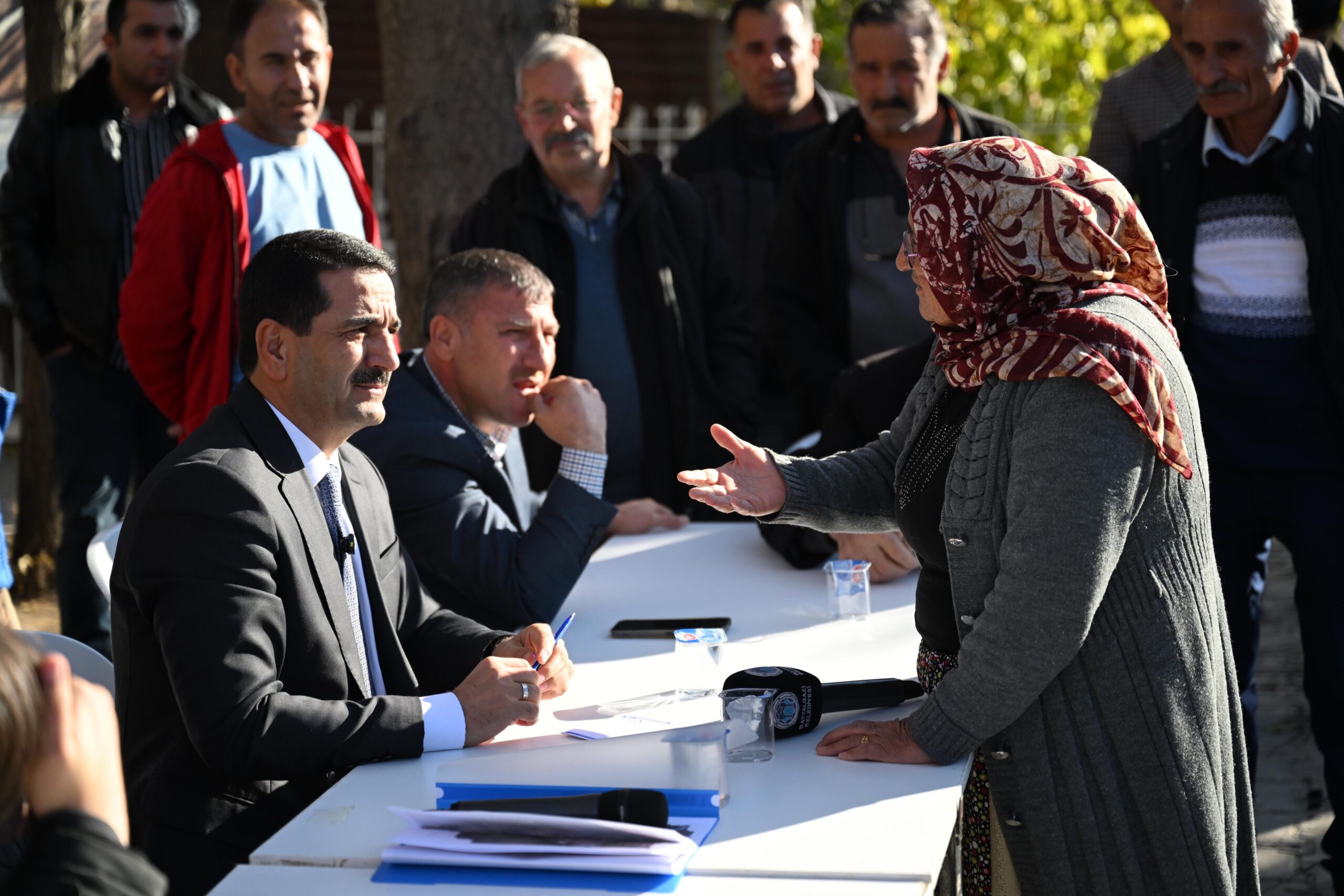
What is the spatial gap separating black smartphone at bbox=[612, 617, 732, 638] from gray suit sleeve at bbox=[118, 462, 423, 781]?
29.2 inches

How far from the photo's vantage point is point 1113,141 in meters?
4.05

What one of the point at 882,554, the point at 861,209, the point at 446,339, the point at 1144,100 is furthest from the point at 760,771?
the point at 1144,100

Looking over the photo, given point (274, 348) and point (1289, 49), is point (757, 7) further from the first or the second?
point (274, 348)

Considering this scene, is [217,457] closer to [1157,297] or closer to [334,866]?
[334,866]

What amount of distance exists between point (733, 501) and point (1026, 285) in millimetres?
659

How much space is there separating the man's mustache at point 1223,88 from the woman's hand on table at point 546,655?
2.04 meters

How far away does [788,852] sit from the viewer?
5.87 feet

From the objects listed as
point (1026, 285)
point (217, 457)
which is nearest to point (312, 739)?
point (217, 457)

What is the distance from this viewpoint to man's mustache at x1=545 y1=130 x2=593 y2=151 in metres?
4.35

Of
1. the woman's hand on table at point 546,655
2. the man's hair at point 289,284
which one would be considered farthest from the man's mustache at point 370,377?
the woman's hand on table at point 546,655

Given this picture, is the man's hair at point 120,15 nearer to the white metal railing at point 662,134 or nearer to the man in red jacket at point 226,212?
the man in red jacket at point 226,212

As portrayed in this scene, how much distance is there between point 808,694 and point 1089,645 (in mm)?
443

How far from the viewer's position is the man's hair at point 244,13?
4.12m

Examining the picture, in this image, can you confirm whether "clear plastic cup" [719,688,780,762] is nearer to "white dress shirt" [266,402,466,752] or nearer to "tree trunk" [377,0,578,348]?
"white dress shirt" [266,402,466,752]
